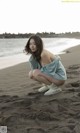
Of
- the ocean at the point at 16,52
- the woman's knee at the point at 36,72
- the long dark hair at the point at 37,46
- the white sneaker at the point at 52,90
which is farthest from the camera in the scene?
the ocean at the point at 16,52

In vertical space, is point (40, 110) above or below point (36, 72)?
below

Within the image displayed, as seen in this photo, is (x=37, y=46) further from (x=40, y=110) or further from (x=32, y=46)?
(x=40, y=110)

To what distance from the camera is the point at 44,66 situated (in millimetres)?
5129

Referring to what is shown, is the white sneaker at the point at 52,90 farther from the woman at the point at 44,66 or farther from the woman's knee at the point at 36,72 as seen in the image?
the woman's knee at the point at 36,72

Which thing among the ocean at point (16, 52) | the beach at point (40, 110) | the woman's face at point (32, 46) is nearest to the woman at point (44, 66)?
the woman's face at point (32, 46)

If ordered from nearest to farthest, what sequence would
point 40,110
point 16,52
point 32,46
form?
point 40,110, point 32,46, point 16,52

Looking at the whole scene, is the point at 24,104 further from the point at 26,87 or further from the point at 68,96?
the point at 26,87

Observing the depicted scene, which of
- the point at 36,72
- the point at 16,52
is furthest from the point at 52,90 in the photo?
the point at 16,52

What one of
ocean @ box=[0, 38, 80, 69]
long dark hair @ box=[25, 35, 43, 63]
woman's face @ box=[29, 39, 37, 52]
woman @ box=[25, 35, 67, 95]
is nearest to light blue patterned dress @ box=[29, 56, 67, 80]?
woman @ box=[25, 35, 67, 95]

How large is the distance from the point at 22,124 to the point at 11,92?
1873 millimetres

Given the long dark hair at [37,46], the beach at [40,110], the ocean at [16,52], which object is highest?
the long dark hair at [37,46]

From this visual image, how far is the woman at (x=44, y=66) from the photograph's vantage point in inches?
197

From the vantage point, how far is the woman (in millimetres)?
4992

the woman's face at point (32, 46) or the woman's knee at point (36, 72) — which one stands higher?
the woman's face at point (32, 46)
